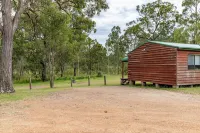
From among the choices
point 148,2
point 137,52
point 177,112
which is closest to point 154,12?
point 148,2

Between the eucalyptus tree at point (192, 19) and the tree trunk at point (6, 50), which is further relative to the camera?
the eucalyptus tree at point (192, 19)

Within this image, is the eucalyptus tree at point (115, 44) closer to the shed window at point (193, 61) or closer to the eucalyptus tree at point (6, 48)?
the shed window at point (193, 61)

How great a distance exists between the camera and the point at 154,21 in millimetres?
33156

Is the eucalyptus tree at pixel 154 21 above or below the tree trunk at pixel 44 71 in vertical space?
above

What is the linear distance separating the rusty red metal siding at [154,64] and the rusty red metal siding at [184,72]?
312 mm

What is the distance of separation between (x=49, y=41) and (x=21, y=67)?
1694cm

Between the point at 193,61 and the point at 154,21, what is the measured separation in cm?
2038

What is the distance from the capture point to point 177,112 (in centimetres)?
652

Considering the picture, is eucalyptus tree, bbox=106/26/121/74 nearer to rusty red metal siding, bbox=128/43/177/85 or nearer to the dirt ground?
rusty red metal siding, bbox=128/43/177/85

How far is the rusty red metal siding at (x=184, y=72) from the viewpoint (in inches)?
523

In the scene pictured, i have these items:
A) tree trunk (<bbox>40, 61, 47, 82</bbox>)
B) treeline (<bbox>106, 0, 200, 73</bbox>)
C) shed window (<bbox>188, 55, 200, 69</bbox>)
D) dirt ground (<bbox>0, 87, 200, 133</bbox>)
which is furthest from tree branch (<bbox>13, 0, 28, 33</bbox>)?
treeline (<bbox>106, 0, 200, 73</bbox>)

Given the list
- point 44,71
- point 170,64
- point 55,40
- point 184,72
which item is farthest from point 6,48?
point 44,71

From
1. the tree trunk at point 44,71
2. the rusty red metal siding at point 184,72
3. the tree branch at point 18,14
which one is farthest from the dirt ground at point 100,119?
the tree trunk at point 44,71

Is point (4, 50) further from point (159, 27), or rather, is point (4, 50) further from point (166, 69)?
point (159, 27)
